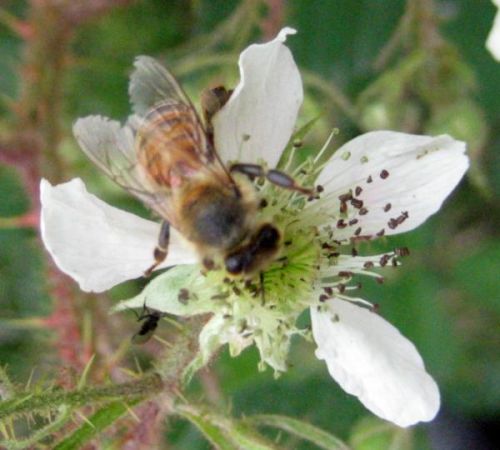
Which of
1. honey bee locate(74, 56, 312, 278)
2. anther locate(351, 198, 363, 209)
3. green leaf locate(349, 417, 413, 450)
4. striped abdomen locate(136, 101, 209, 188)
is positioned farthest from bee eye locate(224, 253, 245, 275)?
green leaf locate(349, 417, 413, 450)

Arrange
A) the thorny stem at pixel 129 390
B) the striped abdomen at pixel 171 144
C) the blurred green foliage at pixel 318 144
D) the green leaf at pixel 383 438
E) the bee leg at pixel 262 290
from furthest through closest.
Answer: the blurred green foliage at pixel 318 144 < the green leaf at pixel 383 438 < the bee leg at pixel 262 290 < the striped abdomen at pixel 171 144 < the thorny stem at pixel 129 390

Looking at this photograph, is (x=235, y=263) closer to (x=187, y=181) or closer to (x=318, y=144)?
(x=187, y=181)

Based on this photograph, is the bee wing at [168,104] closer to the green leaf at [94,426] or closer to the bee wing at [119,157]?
the bee wing at [119,157]

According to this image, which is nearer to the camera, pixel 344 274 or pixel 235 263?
pixel 235 263

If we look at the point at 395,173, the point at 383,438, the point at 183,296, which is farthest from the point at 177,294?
the point at 383,438

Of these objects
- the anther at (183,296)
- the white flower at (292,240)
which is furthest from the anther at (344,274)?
the anther at (183,296)

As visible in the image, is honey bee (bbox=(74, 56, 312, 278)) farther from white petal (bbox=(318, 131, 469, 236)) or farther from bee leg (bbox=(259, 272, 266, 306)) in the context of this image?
white petal (bbox=(318, 131, 469, 236))
